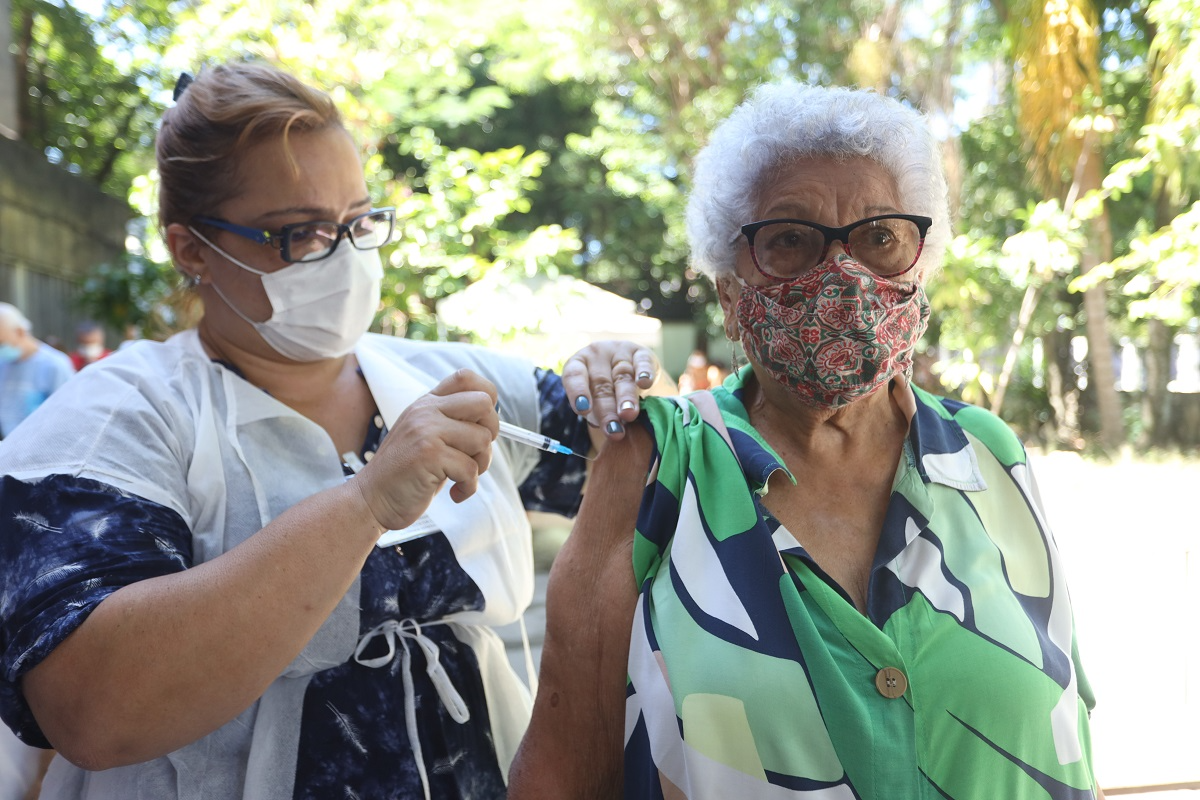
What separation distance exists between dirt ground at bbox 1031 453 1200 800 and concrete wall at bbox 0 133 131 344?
45.5 feet

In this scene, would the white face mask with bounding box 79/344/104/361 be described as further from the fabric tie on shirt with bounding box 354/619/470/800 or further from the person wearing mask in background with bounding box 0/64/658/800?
the fabric tie on shirt with bounding box 354/619/470/800

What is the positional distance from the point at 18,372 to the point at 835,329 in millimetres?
7135

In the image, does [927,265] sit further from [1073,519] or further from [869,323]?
[1073,519]

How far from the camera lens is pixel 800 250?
1589mm

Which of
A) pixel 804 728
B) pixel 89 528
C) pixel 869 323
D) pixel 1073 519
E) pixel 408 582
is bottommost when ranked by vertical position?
pixel 1073 519

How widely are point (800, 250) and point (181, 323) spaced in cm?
133

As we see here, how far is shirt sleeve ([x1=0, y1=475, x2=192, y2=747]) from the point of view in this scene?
129 cm

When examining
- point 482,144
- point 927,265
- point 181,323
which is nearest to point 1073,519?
point 927,265

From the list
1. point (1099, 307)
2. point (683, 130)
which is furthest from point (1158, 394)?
point (683, 130)

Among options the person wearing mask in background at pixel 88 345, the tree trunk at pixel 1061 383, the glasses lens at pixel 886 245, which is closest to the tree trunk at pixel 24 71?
the person wearing mask in background at pixel 88 345

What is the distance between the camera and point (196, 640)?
1.32 m

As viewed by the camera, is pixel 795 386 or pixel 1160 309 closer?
pixel 795 386

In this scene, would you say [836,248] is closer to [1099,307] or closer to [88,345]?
[88,345]

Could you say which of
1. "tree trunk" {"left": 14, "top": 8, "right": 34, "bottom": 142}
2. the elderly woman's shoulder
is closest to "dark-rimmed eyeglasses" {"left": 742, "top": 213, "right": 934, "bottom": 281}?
the elderly woman's shoulder
